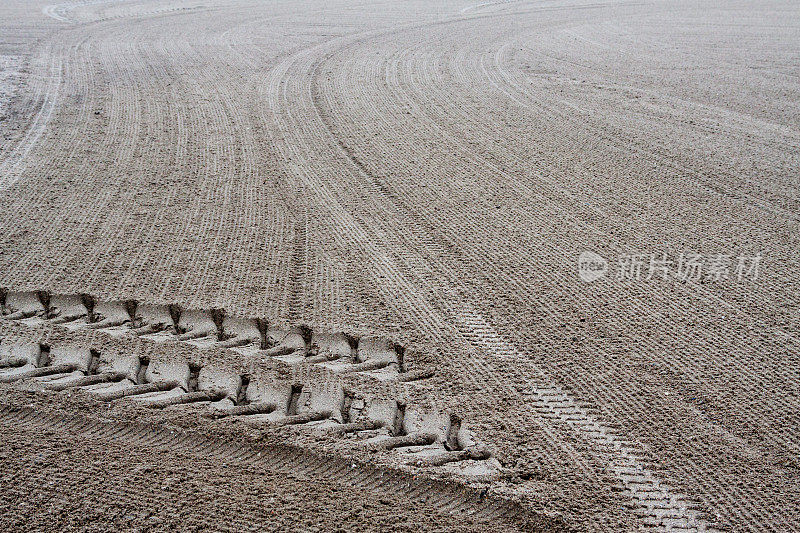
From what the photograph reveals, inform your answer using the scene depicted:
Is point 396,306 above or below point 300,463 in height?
above

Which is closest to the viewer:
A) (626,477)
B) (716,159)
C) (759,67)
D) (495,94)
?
(626,477)

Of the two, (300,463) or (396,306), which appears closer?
(300,463)

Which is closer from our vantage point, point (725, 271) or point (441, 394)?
point (441, 394)

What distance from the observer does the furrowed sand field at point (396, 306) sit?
3.93 meters

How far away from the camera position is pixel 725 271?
634 cm

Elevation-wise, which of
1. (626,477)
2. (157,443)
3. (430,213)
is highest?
(430,213)

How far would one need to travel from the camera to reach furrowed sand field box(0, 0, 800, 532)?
3.93 metres

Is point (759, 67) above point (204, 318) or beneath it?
above

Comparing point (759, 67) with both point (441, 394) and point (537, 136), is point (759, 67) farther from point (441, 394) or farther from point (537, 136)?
point (441, 394)

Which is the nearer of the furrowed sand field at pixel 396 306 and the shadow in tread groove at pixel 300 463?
the shadow in tread groove at pixel 300 463

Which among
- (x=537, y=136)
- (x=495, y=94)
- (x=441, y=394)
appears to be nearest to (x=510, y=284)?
(x=441, y=394)

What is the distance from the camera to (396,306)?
18.7 feet

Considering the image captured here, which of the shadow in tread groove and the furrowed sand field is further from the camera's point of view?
the furrowed sand field

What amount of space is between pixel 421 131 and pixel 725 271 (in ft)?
16.0
